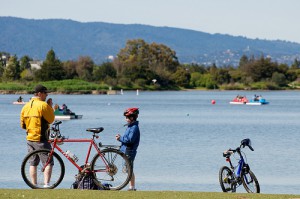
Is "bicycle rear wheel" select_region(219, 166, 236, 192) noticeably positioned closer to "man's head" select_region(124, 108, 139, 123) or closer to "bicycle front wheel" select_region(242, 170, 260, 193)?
"bicycle front wheel" select_region(242, 170, 260, 193)

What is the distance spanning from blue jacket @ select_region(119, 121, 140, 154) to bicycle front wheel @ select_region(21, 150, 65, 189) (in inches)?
52.2

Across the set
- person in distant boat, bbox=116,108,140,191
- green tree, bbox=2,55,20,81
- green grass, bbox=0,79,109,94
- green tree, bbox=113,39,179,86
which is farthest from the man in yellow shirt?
green tree, bbox=113,39,179,86

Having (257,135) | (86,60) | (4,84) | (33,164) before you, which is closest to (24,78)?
(4,84)

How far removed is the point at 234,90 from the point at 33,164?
18570 centimetres

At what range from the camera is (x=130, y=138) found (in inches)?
632

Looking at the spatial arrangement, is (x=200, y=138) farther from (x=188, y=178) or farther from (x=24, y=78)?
(x=24, y=78)

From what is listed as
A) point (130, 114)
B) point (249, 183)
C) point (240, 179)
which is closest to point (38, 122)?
point (130, 114)

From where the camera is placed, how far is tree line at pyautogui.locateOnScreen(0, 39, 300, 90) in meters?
158

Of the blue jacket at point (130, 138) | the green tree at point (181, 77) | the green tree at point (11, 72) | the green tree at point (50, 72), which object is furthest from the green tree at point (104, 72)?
the blue jacket at point (130, 138)

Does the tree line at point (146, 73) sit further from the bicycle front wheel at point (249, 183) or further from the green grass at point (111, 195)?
the green grass at point (111, 195)

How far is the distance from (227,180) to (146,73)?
→ 6110 inches

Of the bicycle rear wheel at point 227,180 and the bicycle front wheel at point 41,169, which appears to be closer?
the bicycle front wheel at point 41,169

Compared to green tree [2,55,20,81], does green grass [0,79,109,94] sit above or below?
A: below

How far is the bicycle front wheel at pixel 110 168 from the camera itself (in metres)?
15.5
